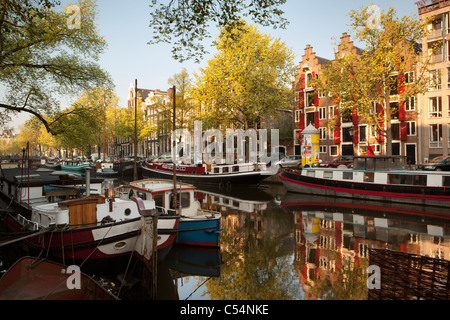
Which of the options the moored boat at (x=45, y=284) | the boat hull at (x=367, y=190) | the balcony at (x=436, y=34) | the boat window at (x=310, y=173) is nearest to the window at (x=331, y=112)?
the balcony at (x=436, y=34)

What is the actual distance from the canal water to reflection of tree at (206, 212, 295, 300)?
27mm

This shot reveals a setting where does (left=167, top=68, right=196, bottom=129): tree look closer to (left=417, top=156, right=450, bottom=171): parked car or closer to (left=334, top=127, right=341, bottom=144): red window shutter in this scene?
(left=334, top=127, right=341, bottom=144): red window shutter

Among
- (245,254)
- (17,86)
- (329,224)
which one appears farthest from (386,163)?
(17,86)

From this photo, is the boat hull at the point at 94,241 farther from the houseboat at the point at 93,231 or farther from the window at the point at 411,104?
the window at the point at 411,104

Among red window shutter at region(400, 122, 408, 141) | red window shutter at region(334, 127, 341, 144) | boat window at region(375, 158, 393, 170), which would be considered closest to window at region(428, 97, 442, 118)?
red window shutter at region(400, 122, 408, 141)

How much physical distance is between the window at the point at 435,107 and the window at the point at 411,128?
176 cm

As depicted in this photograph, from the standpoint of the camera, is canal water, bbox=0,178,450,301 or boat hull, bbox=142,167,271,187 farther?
boat hull, bbox=142,167,271,187

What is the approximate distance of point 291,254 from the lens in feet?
37.8

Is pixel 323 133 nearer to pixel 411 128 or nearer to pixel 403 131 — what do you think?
pixel 403 131

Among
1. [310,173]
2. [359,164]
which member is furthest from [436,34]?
[310,173]

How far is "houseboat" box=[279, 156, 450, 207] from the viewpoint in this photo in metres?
19.9

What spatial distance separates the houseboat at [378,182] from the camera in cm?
1988

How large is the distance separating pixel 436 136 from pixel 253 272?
3237cm
